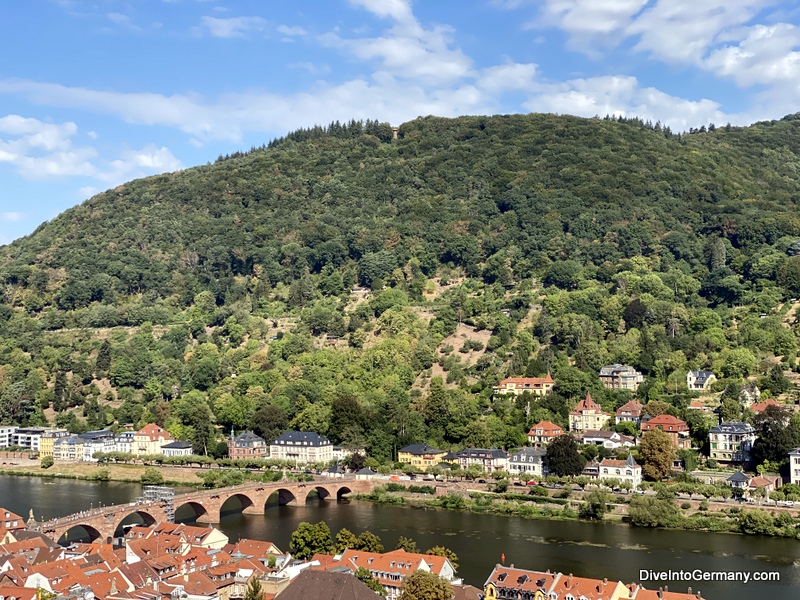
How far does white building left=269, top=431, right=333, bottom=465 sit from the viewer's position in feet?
305

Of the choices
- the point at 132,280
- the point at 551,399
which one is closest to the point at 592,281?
the point at 551,399

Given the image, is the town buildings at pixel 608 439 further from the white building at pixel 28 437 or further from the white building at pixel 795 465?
the white building at pixel 28 437

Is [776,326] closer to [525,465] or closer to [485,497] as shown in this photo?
[525,465]

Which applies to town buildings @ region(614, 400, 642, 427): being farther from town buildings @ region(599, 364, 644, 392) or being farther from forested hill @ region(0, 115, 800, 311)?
forested hill @ region(0, 115, 800, 311)

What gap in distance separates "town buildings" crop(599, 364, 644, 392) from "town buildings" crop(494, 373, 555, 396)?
222 inches

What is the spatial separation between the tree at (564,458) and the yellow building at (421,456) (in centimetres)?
1186

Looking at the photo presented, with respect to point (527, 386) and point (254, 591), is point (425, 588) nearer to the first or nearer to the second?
point (254, 591)

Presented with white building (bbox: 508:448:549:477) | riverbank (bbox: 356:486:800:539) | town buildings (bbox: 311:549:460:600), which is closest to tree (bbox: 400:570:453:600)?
town buildings (bbox: 311:549:460:600)

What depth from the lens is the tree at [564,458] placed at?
255 ft

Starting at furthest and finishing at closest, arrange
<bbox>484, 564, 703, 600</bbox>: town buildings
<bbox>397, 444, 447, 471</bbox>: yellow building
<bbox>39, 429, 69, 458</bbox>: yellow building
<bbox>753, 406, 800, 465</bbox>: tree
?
<bbox>39, 429, 69, 458</bbox>: yellow building < <bbox>397, 444, 447, 471</bbox>: yellow building < <bbox>753, 406, 800, 465</bbox>: tree < <bbox>484, 564, 703, 600</bbox>: town buildings

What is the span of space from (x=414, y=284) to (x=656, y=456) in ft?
214

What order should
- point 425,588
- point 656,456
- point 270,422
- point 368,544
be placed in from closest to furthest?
point 425,588, point 368,544, point 656,456, point 270,422

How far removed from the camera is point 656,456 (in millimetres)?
75375

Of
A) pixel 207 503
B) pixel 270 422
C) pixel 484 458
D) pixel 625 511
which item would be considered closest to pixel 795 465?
pixel 625 511
